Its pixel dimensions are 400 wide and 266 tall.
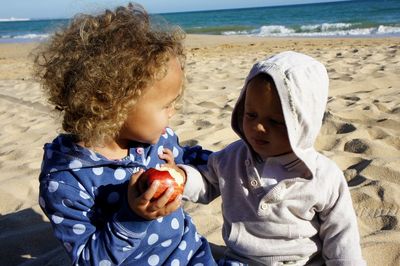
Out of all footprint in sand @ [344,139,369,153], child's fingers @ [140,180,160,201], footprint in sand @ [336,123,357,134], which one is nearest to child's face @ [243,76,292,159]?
child's fingers @ [140,180,160,201]

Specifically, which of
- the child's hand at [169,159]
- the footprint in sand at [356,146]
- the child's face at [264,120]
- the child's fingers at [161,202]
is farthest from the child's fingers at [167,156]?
the footprint in sand at [356,146]

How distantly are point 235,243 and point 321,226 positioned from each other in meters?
0.36

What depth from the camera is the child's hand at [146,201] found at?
4.90ft

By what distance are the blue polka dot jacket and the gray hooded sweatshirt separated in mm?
295

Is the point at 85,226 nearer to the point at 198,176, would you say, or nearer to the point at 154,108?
the point at 154,108

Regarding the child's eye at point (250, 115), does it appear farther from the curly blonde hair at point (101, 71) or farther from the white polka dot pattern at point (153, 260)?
the white polka dot pattern at point (153, 260)

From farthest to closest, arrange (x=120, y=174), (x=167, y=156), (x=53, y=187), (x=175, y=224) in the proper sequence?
1. (x=167, y=156)
2. (x=175, y=224)
3. (x=120, y=174)
4. (x=53, y=187)

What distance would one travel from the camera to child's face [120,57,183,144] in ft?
5.50

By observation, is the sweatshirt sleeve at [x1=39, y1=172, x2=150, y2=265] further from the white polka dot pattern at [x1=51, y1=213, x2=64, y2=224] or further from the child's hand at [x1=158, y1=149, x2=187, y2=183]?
the child's hand at [x1=158, y1=149, x2=187, y2=183]

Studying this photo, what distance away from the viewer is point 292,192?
1801mm

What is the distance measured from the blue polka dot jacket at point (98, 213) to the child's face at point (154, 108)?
0.40 feet

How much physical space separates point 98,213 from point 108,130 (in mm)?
298

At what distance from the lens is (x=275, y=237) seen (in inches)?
74.0

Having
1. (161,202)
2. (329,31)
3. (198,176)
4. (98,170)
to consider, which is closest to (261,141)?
(198,176)
